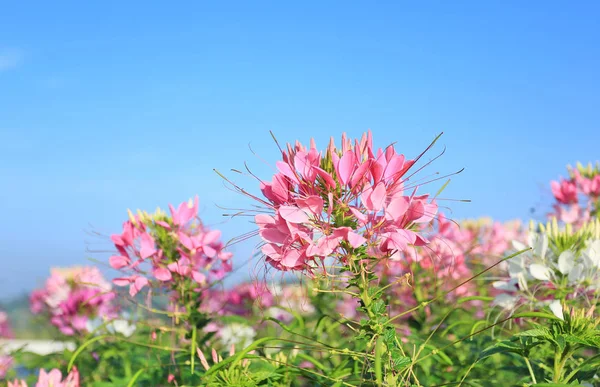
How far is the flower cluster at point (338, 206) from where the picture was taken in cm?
150

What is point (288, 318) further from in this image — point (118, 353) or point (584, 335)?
point (584, 335)

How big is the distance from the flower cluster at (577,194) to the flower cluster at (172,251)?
2965 mm

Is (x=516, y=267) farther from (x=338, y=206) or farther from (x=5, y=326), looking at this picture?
(x=5, y=326)

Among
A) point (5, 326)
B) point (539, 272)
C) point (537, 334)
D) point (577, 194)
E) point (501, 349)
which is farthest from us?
point (5, 326)

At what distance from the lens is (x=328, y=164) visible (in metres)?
1.64

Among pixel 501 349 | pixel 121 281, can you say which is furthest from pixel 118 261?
pixel 501 349

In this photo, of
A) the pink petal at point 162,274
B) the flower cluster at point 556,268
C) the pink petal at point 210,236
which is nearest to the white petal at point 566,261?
the flower cluster at point 556,268

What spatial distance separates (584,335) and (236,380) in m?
0.94

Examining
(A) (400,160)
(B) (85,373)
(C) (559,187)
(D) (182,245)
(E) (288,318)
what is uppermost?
(C) (559,187)

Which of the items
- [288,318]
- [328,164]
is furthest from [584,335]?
[288,318]

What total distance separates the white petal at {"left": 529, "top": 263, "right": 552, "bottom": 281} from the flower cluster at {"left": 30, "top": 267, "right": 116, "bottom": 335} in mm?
3097

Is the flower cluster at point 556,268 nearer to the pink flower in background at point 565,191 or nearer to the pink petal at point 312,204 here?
the pink petal at point 312,204

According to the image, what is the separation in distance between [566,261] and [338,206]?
1.42 metres

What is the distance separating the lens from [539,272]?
2.49 meters
